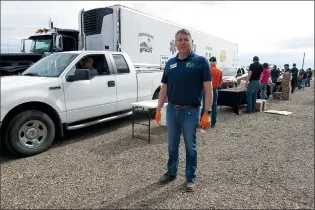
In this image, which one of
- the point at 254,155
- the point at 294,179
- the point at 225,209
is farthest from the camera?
the point at 254,155

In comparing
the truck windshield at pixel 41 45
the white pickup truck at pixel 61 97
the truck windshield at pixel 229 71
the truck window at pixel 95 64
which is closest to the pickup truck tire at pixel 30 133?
the white pickup truck at pixel 61 97

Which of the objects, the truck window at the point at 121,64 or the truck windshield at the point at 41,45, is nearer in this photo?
the truck window at the point at 121,64

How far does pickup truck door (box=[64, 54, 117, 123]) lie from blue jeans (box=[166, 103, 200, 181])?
8.04 feet

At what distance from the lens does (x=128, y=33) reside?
8.90m

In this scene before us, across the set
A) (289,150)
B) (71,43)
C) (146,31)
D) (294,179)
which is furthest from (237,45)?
(294,179)

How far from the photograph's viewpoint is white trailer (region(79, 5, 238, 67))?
866 centimetres

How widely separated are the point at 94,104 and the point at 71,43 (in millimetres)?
5597

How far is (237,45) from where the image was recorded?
74.3ft

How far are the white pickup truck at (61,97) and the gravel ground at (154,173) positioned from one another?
1.28 ft

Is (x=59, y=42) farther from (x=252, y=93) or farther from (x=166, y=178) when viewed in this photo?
(x=166, y=178)

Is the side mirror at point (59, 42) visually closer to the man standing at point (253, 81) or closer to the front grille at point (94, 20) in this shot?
the front grille at point (94, 20)

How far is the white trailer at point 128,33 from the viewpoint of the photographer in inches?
341

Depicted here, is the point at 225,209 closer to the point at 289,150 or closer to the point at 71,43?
the point at 289,150

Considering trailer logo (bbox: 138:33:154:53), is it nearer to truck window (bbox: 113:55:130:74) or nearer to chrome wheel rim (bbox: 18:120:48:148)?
truck window (bbox: 113:55:130:74)
